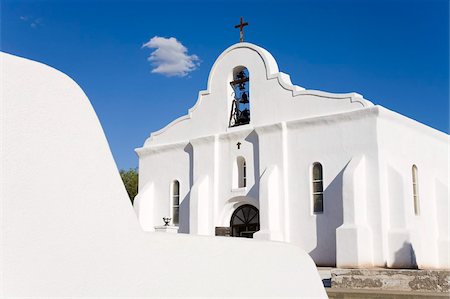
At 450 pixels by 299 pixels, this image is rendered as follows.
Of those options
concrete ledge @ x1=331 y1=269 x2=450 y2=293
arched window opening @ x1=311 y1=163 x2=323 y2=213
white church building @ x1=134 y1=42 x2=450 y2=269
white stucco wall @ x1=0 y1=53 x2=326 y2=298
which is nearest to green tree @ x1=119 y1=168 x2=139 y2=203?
white church building @ x1=134 y1=42 x2=450 y2=269

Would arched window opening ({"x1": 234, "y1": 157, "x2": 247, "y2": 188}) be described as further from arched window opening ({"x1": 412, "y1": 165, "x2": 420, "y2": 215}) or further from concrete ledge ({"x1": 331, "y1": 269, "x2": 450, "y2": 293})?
concrete ledge ({"x1": 331, "y1": 269, "x2": 450, "y2": 293})

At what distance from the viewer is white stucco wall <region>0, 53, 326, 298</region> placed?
362 cm

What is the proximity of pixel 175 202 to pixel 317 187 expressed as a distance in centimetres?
646

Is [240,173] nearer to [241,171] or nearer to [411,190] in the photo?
[241,171]

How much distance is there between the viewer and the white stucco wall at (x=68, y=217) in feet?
11.9

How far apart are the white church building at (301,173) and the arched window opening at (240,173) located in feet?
0.16

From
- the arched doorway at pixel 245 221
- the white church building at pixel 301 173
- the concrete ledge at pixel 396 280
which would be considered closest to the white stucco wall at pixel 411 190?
the white church building at pixel 301 173

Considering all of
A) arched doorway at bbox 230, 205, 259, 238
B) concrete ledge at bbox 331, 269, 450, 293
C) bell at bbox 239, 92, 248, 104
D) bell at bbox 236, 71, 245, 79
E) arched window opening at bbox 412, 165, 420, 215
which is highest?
bell at bbox 236, 71, 245, 79

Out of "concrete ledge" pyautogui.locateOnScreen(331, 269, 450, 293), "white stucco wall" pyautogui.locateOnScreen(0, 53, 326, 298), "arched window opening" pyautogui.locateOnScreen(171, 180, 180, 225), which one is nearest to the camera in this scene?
"white stucco wall" pyautogui.locateOnScreen(0, 53, 326, 298)

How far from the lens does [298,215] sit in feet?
58.2

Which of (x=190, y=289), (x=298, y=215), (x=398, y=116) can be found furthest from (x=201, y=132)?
(x=190, y=289)

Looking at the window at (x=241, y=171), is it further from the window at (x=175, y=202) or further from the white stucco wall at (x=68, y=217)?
the white stucco wall at (x=68, y=217)

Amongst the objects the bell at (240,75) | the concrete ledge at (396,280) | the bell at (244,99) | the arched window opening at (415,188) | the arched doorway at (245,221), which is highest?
the bell at (240,75)

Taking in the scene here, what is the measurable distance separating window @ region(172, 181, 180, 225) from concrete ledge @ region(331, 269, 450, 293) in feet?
34.1
